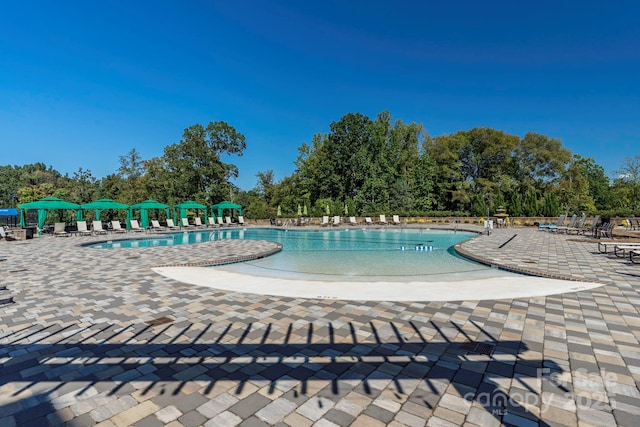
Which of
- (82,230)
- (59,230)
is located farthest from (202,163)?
(59,230)

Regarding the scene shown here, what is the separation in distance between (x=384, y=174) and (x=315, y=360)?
30.4 meters

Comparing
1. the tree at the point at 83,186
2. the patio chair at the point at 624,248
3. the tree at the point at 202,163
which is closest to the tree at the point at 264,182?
the tree at the point at 202,163

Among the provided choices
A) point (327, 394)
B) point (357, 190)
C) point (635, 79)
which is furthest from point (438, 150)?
point (327, 394)

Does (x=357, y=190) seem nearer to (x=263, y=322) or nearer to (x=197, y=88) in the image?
(x=197, y=88)

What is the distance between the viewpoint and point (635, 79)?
24219mm

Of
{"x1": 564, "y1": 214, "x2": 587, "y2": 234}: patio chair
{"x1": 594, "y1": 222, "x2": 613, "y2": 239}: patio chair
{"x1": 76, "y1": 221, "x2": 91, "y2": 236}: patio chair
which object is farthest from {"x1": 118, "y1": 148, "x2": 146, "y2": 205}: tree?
{"x1": 594, "y1": 222, "x2": 613, "y2": 239}: patio chair

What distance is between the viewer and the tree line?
30344mm

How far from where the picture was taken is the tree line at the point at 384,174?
99.6 feet

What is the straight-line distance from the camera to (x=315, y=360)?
2873 millimetres

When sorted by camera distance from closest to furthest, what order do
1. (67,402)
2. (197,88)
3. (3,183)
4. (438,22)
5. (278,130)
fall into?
(67,402) → (438,22) → (197,88) → (278,130) → (3,183)

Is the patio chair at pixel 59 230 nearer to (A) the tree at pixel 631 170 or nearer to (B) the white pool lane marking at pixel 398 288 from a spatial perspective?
(B) the white pool lane marking at pixel 398 288

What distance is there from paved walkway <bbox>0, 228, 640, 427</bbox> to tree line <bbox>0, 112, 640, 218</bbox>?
82.5 feet

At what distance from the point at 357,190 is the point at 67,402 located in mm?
31195

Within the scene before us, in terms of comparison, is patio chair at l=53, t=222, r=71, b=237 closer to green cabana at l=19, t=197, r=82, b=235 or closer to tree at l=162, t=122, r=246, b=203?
green cabana at l=19, t=197, r=82, b=235
